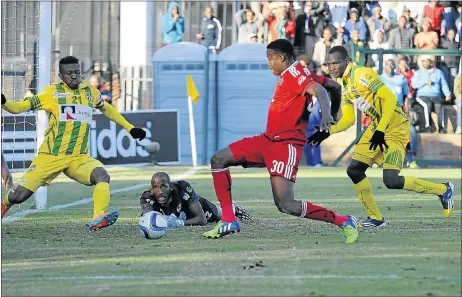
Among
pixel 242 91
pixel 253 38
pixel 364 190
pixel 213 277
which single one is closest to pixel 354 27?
pixel 253 38

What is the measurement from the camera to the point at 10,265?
9.23 meters

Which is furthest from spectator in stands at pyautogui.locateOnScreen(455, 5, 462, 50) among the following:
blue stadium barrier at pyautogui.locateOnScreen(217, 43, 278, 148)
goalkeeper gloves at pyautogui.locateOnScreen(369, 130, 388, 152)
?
goalkeeper gloves at pyautogui.locateOnScreen(369, 130, 388, 152)

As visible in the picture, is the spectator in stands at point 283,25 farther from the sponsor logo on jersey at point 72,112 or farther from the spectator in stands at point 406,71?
the sponsor logo on jersey at point 72,112

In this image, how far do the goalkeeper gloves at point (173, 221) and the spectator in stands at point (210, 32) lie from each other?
16416 mm

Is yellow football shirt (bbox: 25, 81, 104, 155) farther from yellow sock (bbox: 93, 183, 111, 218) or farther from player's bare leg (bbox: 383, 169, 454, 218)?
player's bare leg (bbox: 383, 169, 454, 218)

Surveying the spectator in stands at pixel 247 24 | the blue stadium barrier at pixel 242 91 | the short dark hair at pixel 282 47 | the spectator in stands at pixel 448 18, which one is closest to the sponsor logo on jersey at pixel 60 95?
the short dark hair at pixel 282 47

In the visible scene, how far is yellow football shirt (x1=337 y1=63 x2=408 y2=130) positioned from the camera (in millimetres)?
12141

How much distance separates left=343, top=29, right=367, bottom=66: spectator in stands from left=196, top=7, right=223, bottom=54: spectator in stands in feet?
10.6

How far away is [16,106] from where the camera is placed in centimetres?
1191

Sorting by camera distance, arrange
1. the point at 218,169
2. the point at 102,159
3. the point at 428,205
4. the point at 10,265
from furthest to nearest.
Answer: the point at 102,159 < the point at 428,205 < the point at 218,169 < the point at 10,265

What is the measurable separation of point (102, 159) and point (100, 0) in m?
8.23

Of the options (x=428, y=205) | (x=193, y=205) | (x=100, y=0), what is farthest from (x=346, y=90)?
(x=100, y=0)

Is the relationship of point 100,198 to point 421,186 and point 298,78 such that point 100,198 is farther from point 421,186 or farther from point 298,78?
point 421,186

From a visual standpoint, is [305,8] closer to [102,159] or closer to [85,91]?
[102,159]
